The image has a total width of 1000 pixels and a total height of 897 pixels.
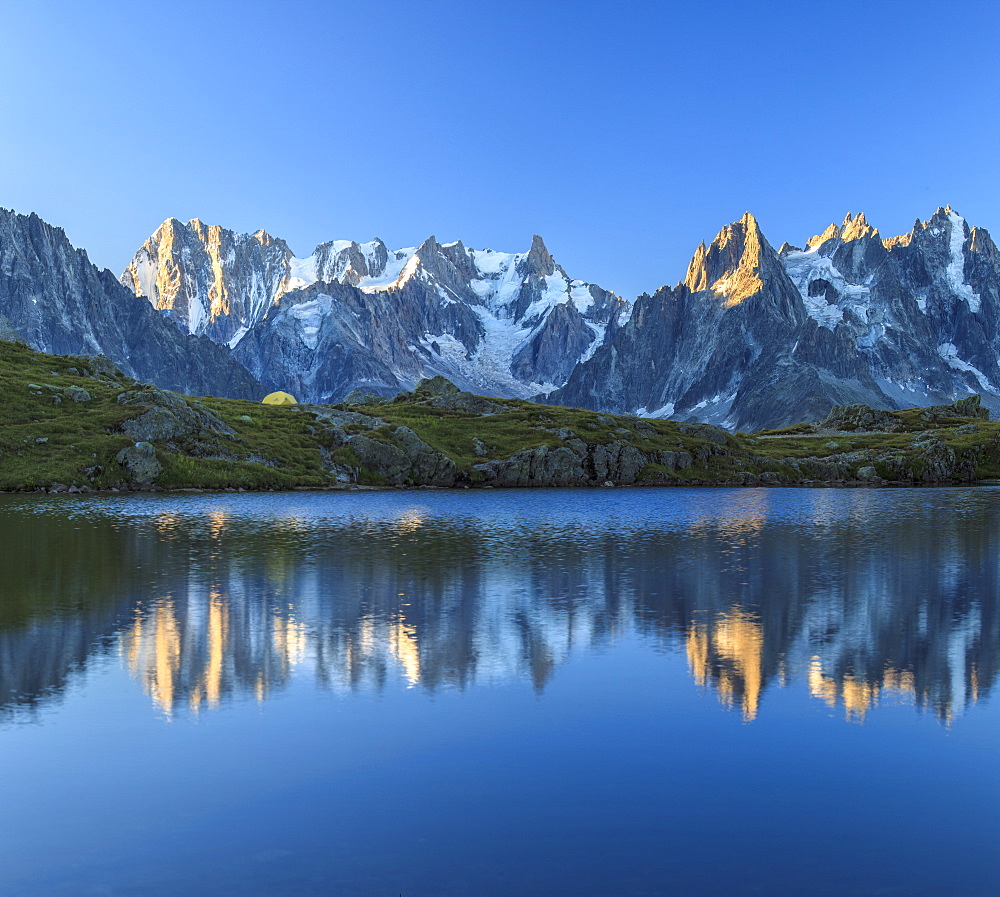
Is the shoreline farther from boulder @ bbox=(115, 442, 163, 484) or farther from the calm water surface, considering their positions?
the calm water surface

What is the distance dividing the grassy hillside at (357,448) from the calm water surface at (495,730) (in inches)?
2880

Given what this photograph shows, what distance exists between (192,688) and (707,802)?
50.5ft

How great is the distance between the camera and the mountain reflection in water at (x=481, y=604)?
27.1 metres

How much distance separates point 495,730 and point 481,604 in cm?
1719

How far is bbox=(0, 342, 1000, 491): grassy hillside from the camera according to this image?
117750 millimetres

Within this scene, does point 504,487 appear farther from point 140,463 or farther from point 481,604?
point 481,604

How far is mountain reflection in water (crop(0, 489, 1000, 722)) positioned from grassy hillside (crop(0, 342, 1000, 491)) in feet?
128

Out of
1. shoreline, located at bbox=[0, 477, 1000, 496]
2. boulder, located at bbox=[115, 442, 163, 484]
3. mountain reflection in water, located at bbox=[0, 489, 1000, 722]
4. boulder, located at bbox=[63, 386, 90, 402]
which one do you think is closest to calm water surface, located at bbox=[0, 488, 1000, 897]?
mountain reflection in water, located at bbox=[0, 489, 1000, 722]

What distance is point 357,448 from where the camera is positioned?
14200cm

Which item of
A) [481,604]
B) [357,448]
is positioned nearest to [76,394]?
[357,448]

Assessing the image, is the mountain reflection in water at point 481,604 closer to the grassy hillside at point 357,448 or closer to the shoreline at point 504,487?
the shoreline at point 504,487

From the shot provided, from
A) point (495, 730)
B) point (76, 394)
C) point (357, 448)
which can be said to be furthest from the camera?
point (357, 448)

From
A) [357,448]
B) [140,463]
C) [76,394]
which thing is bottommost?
[140,463]

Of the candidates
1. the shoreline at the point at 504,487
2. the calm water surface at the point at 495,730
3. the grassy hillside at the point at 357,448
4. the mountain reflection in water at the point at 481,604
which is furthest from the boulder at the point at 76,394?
the calm water surface at the point at 495,730
